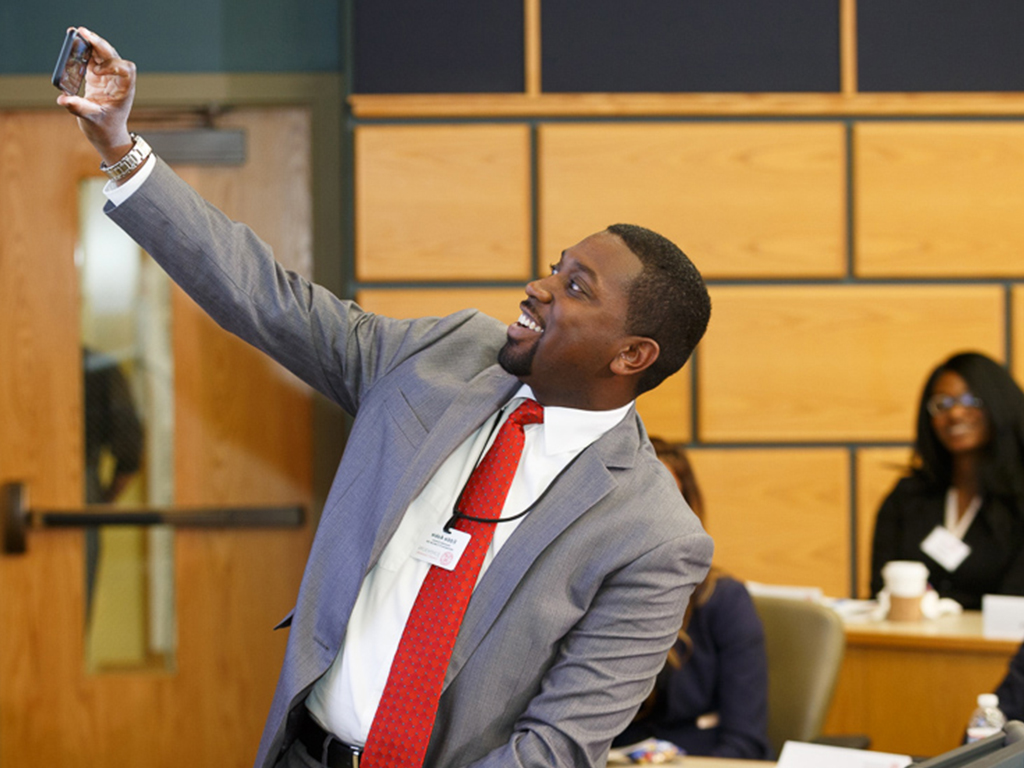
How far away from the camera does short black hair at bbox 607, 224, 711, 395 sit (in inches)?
60.1

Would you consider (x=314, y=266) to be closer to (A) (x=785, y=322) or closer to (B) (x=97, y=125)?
(A) (x=785, y=322)

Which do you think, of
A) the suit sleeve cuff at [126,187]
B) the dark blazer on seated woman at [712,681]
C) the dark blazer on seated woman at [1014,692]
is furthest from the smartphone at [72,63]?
the dark blazer on seated woman at [1014,692]

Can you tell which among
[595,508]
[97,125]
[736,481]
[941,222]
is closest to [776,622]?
[736,481]

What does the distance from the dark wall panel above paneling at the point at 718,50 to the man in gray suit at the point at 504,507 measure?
6.72ft

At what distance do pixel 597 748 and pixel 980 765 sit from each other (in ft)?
2.20

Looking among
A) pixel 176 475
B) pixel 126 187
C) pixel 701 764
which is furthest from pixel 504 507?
pixel 176 475

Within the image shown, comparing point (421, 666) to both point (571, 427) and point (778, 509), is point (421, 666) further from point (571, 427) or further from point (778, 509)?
point (778, 509)

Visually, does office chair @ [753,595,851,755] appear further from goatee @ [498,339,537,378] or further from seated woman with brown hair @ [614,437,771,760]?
goatee @ [498,339,537,378]

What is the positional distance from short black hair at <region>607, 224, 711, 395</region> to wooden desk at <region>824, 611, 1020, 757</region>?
1562 millimetres

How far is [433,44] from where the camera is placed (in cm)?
343

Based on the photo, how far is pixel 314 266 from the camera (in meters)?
3.47

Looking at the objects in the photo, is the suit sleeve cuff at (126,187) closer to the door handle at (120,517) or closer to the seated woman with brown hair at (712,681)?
the seated woman with brown hair at (712,681)

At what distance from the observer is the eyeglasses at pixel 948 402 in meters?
3.25

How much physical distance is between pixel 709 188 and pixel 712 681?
5.67 feet
